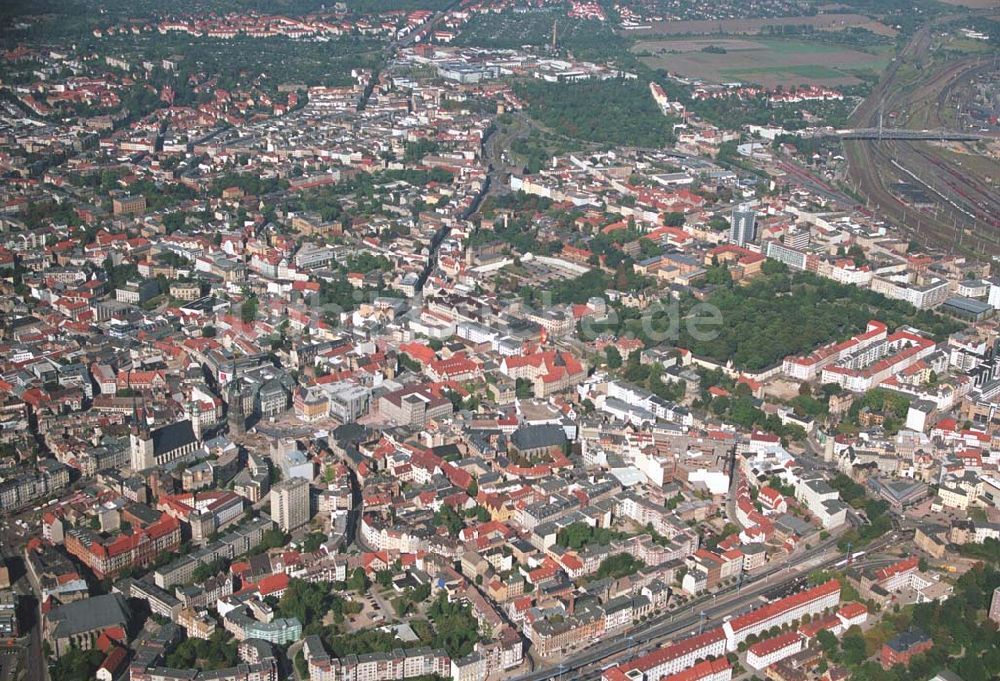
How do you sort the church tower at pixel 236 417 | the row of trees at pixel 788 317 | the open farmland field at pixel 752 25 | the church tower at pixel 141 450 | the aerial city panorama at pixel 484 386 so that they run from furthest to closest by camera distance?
the open farmland field at pixel 752 25
the row of trees at pixel 788 317
the church tower at pixel 236 417
the church tower at pixel 141 450
the aerial city panorama at pixel 484 386

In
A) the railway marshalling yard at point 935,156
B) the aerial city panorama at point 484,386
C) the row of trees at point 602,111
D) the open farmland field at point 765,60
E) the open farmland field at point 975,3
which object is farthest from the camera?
the open farmland field at point 975,3

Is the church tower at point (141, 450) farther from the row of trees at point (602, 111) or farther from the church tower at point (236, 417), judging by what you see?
the row of trees at point (602, 111)

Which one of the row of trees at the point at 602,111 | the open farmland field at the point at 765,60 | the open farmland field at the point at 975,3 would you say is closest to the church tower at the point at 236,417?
the row of trees at the point at 602,111

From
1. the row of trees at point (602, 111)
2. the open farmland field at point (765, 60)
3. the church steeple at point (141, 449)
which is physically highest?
the church steeple at point (141, 449)

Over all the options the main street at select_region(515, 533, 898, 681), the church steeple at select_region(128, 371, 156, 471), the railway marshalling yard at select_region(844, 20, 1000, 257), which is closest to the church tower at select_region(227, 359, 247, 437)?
the church steeple at select_region(128, 371, 156, 471)

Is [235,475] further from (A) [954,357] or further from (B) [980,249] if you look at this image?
(B) [980,249]

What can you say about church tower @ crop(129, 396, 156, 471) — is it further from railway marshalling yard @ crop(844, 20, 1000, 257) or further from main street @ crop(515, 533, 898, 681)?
railway marshalling yard @ crop(844, 20, 1000, 257)
